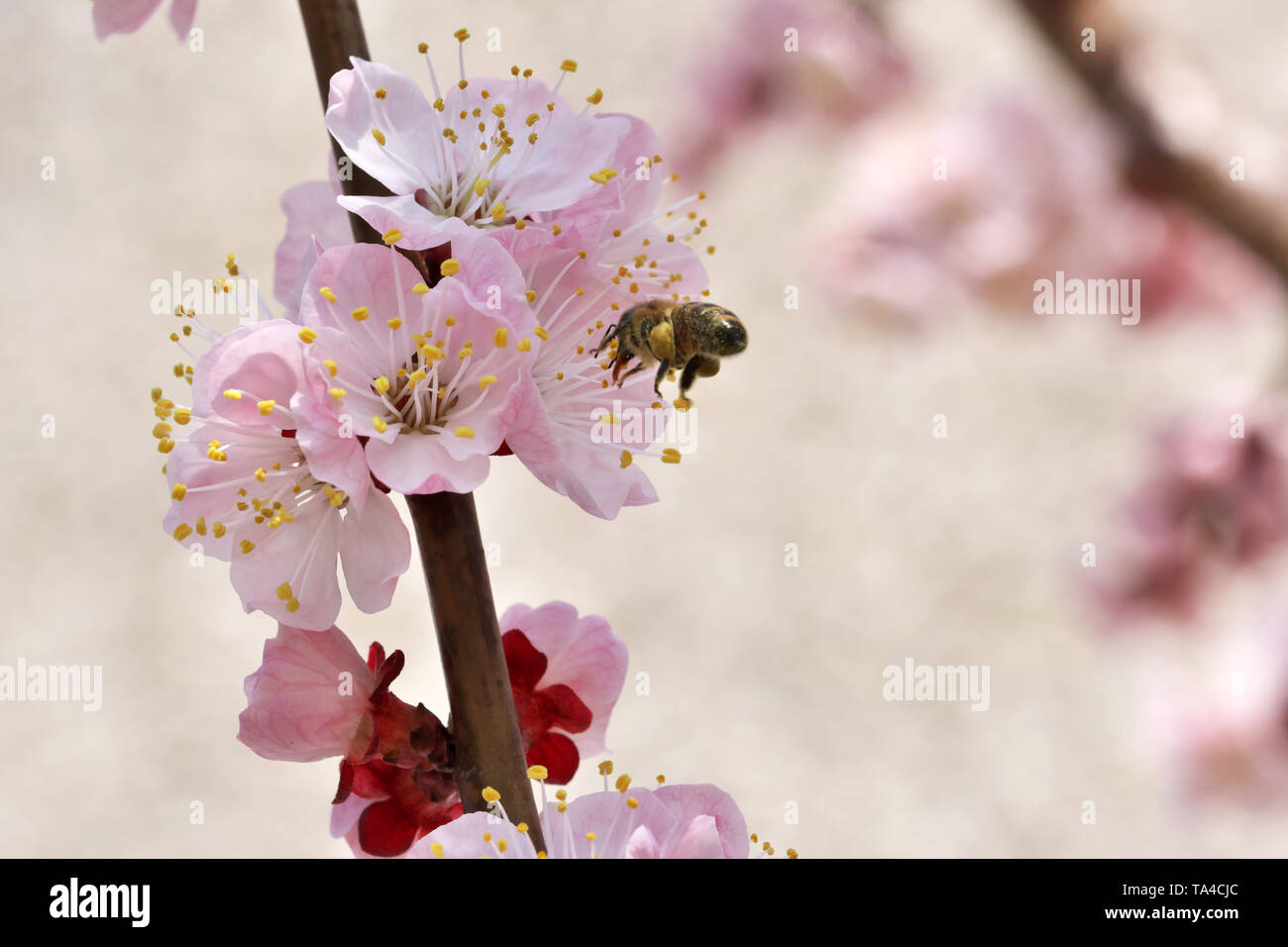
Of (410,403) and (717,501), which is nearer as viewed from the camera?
(410,403)

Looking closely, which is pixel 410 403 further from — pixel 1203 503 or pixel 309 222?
pixel 1203 503

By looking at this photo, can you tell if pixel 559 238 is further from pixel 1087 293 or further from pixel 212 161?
pixel 212 161

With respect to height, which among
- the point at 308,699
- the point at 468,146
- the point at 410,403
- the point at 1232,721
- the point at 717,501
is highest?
the point at 468,146

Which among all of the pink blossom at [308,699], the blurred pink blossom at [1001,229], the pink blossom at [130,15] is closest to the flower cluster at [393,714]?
the pink blossom at [308,699]

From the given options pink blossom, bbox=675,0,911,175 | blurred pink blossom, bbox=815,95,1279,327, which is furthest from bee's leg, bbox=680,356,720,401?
pink blossom, bbox=675,0,911,175

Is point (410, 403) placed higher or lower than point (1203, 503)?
higher

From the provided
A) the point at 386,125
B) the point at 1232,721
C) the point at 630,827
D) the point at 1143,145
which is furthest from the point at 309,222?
the point at 1232,721
